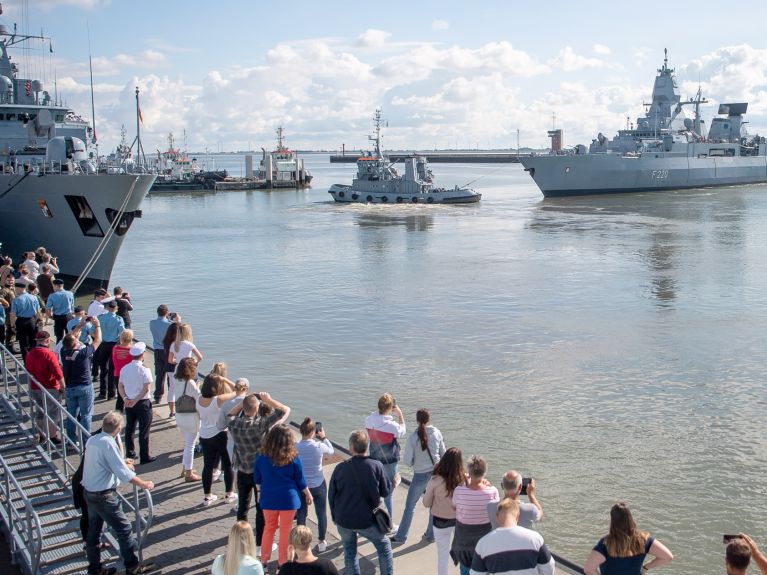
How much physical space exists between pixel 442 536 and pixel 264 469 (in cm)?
149

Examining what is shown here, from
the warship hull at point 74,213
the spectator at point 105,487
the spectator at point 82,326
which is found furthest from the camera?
the warship hull at point 74,213

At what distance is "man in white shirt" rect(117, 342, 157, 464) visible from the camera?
815 cm

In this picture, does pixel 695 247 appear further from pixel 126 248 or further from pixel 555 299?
pixel 126 248

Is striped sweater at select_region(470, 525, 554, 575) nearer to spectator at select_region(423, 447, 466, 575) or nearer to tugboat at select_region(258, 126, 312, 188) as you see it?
spectator at select_region(423, 447, 466, 575)

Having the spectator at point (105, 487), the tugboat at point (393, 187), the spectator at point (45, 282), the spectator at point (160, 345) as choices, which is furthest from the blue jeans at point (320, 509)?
the tugboat at point (393, 187)

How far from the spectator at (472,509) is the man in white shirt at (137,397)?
3984 mm

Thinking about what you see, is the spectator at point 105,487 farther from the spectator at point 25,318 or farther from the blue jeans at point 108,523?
the spectator at point 25,318

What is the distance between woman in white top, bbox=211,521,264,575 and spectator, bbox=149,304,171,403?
6.10 metres

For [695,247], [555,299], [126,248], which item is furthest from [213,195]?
[555,299]

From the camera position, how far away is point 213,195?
91.6 m

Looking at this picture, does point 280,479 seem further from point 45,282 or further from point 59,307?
point 45,282

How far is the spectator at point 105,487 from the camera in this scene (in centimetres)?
592

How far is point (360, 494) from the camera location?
5.85 meters

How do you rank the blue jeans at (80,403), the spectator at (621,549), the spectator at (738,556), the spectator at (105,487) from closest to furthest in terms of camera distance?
the spectator at (738,556) < the spectator at (621,549) < the spectator at (105,487) < the blue jeans at (80,403)
